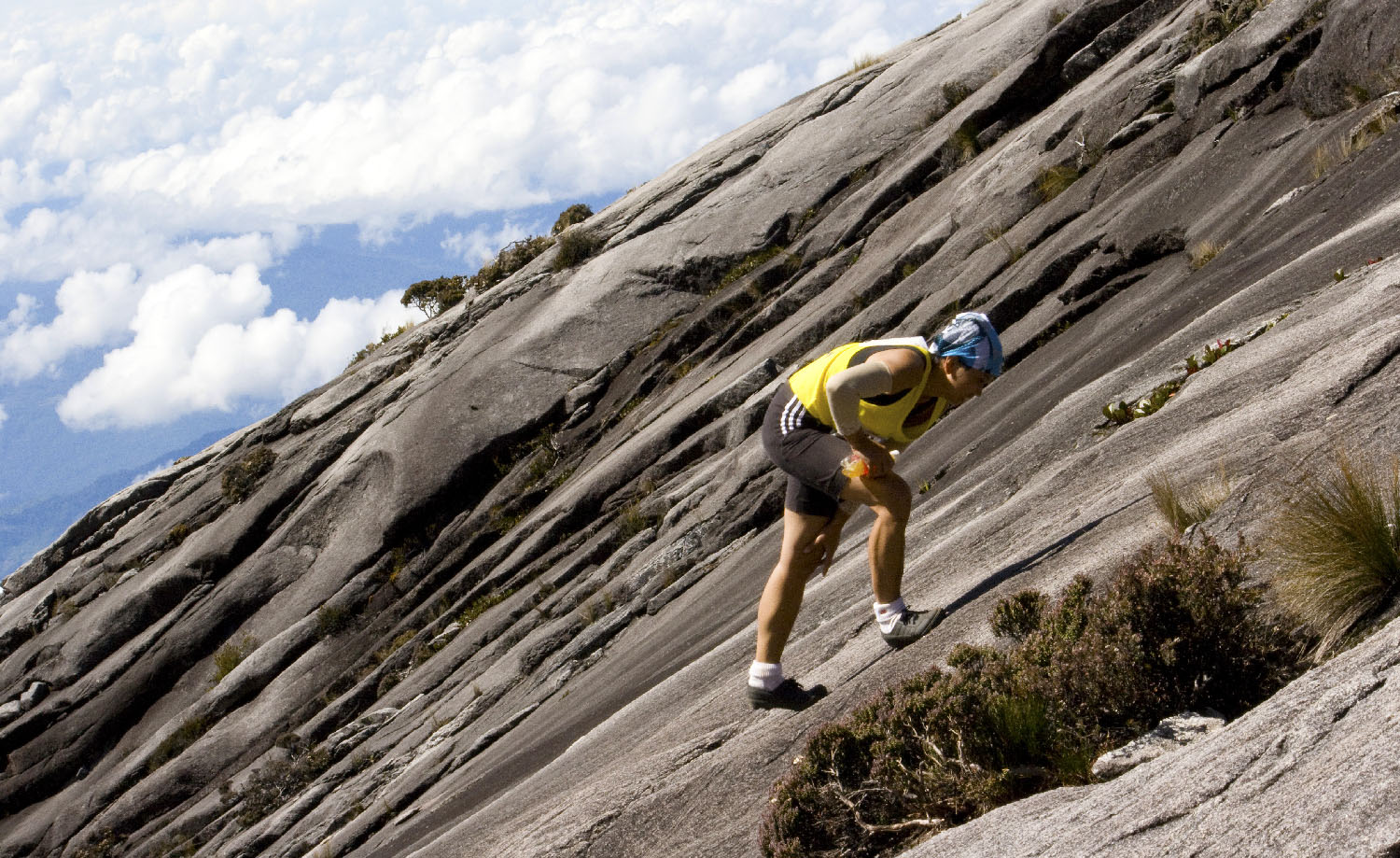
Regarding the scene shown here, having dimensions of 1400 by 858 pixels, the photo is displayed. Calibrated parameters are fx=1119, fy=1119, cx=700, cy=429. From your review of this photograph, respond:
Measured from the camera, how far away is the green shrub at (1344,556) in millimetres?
4695

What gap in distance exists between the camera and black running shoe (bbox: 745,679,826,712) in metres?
6.95

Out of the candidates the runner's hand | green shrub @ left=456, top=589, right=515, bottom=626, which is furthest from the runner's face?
green shrub @ left=456, top=589, right=515, bottom=626

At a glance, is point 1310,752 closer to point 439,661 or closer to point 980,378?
point 980,378

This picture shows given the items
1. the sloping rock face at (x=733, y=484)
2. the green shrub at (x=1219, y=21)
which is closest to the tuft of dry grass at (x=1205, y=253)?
the sloping rock face at (x=733, y=484)

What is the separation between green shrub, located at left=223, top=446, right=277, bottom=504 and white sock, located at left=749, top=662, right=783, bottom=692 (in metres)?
23.4

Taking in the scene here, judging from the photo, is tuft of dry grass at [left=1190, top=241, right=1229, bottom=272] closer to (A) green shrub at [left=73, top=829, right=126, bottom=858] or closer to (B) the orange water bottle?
(B) the orange water bottle

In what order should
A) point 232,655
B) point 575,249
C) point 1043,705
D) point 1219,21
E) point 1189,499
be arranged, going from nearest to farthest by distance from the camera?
point 1043,705, point 1189,499, point 1219,21, point 232,655, point 575,249

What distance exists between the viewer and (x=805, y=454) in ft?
22.7

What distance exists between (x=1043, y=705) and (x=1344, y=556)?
56.5 inches

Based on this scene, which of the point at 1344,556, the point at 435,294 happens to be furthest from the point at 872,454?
the point at 435,294

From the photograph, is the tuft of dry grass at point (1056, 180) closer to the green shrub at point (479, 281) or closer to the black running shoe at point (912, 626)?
the black running shoe at point (912, 626)

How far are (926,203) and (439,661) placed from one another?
12077 mm

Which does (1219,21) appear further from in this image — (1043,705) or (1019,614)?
(1043,705)

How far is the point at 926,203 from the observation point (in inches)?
821
